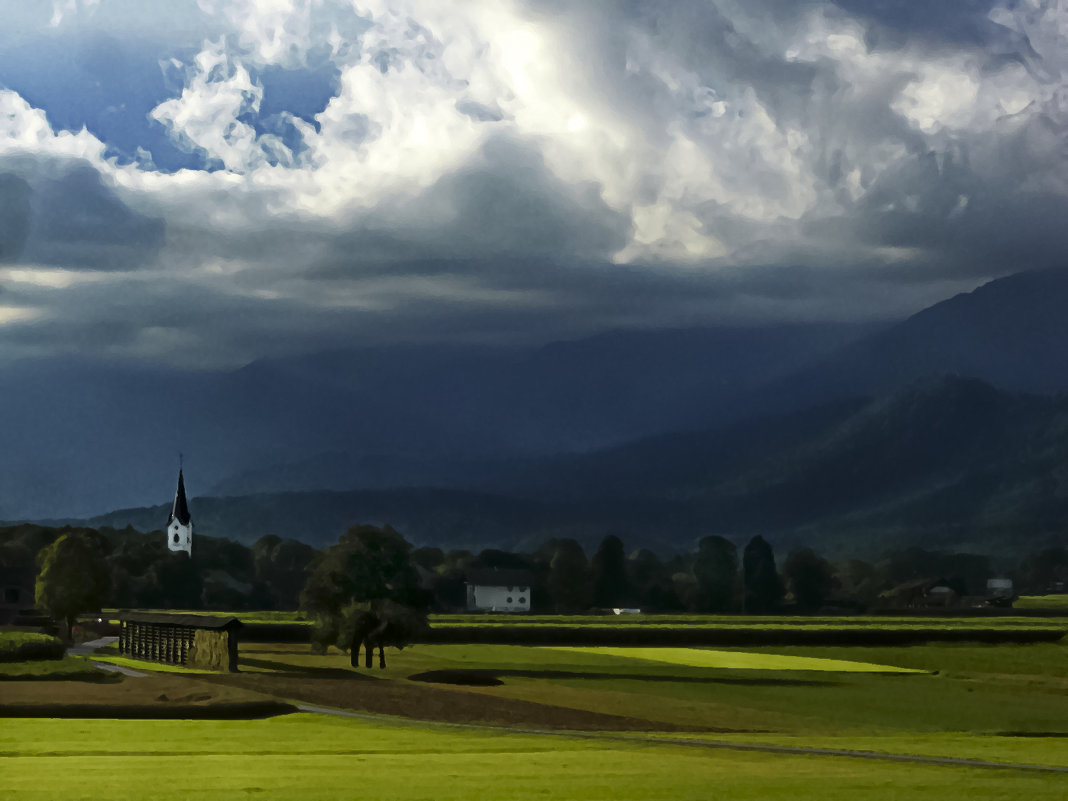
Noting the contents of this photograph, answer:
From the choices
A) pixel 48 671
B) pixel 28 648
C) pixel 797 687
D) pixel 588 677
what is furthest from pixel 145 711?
pixel 797 687

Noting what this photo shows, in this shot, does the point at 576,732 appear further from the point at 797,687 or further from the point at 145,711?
the point at 797,687

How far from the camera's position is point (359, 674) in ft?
316

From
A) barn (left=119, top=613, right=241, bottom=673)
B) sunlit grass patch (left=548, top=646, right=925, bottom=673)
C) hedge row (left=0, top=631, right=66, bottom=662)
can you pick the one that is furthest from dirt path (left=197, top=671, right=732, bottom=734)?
sunlit grass patch (left=548, top=646, right=925, bottom=673)

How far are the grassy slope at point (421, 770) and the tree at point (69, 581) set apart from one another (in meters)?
86.4

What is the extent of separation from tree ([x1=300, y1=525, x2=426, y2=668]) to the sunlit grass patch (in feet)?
69.2

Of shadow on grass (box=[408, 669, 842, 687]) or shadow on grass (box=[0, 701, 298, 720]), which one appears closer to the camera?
shadow on grass (box=[0, 701, 298, 720])

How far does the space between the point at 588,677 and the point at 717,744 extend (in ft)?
132

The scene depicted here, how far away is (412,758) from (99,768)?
10.1 m

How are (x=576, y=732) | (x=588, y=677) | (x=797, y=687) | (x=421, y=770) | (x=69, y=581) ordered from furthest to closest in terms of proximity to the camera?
1. (x=69, y=581)
2. (x=588, y=677)
3. (x=797, y=687)
4. (x=576, y=732)
5. (x=421, y=770)

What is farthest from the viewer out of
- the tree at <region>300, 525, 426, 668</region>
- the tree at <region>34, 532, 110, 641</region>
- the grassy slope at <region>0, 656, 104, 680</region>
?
the tree at <region>34, 532, 110, 641</region>

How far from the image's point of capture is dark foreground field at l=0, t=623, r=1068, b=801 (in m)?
39.9

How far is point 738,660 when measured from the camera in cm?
11294

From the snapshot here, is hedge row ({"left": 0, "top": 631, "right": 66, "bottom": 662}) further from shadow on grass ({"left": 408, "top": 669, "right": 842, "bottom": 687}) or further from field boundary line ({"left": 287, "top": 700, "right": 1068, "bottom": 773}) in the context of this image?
field boundary line ({"left": 287, "top": 700, "right": 1068, "bottom": 773})

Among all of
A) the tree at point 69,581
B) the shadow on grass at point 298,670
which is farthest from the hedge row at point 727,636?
the tree at point 69,581
